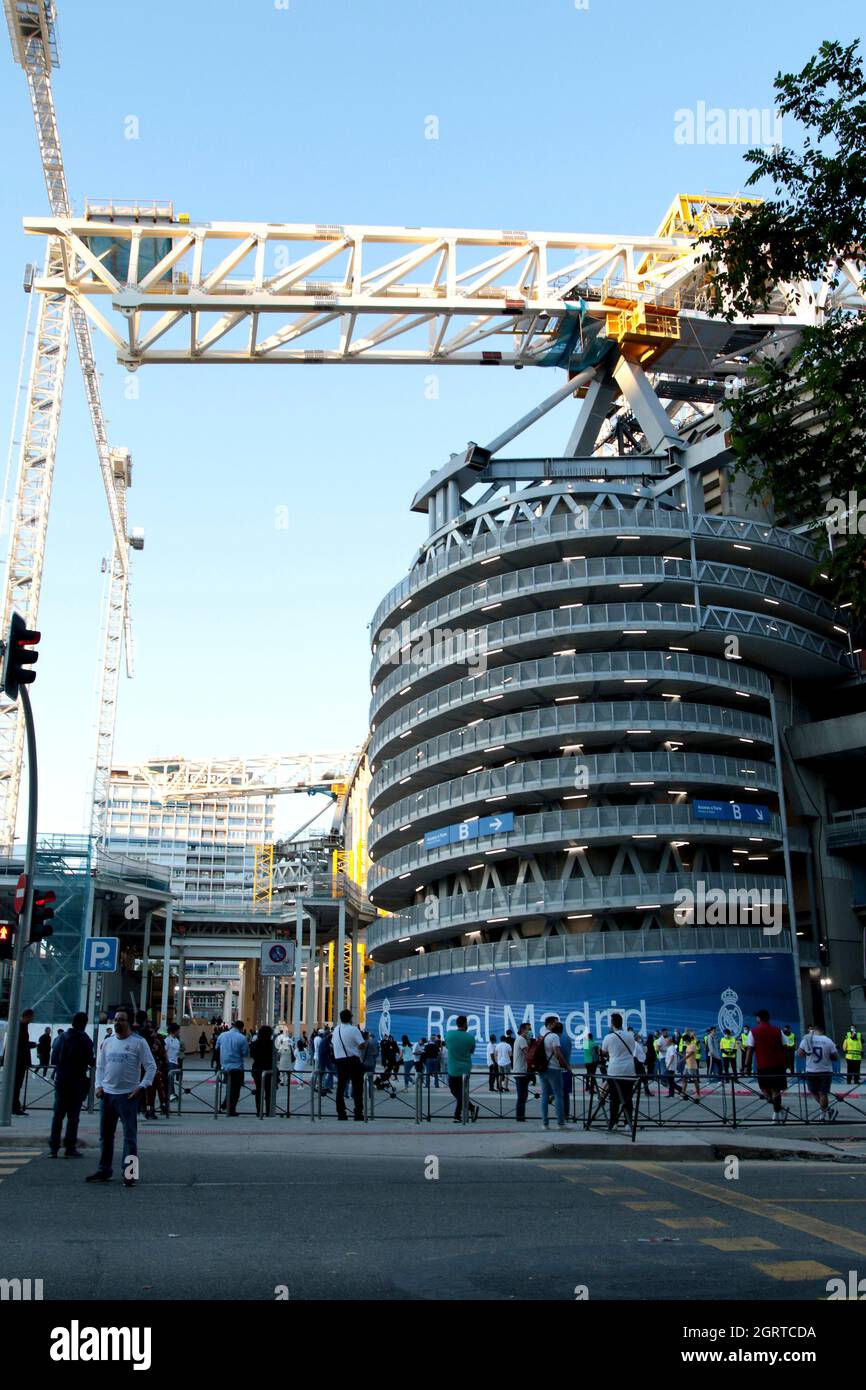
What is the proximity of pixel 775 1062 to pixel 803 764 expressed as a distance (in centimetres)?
3872

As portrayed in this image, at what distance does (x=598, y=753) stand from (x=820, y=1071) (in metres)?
33.9

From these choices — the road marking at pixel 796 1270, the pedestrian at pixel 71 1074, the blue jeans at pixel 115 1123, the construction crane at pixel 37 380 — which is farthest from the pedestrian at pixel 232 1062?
the construction crane at pixel 37 380

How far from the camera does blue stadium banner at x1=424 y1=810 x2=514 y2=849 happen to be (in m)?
53.4

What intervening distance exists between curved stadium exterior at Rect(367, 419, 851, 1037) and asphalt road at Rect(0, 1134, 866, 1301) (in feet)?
119

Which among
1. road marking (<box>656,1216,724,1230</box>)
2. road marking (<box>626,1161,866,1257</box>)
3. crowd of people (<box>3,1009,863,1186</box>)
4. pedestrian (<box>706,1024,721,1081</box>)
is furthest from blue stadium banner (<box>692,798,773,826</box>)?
road marking (<box>656,1216,724,1230</box>)

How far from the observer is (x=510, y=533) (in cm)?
5706

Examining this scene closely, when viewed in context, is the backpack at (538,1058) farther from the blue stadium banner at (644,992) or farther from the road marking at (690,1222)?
the blue stadium banner at (644,992)

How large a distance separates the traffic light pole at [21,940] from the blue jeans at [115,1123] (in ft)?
18.6

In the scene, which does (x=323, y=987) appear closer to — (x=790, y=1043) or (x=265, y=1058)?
(x=790, y=1043)

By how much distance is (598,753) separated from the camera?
55.4m

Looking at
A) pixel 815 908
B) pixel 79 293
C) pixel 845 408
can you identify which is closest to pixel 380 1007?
pixel 815 908

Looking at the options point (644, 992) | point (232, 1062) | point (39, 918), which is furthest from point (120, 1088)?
point (644, 992)

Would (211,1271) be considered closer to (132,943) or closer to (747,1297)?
(747,1297)

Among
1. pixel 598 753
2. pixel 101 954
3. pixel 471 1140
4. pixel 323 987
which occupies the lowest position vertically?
pixel 471 1140
